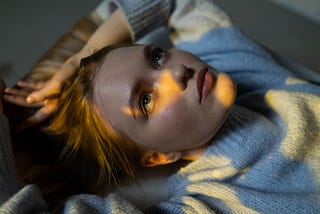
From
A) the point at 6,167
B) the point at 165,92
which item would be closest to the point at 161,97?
the point at 165,92

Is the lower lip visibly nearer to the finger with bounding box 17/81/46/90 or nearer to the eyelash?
the eyelash

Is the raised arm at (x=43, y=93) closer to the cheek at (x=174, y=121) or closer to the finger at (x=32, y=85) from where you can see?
the finger at (x=32, y=85)

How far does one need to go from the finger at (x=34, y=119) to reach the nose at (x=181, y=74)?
21cm

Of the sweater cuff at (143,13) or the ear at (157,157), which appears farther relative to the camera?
the sweater cuff at (143,13)

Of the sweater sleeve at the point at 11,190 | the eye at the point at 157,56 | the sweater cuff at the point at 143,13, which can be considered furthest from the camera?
the sweater cuff at the point at 143,13

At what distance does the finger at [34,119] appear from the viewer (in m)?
0.71

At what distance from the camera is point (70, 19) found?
1.39 meters

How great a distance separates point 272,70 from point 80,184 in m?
0.39

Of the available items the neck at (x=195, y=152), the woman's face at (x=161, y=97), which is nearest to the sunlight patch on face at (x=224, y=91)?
the woman's face at (x=161, y=97)

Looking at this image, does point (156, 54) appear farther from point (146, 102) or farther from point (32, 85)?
point (32, 85)

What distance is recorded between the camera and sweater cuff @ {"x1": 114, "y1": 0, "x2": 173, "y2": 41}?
2.73 feet

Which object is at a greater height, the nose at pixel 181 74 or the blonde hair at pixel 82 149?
the nose at pixel 181 74

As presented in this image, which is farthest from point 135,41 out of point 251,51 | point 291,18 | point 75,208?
point 291,18

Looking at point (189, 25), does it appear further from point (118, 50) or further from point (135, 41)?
point (118, 50)
